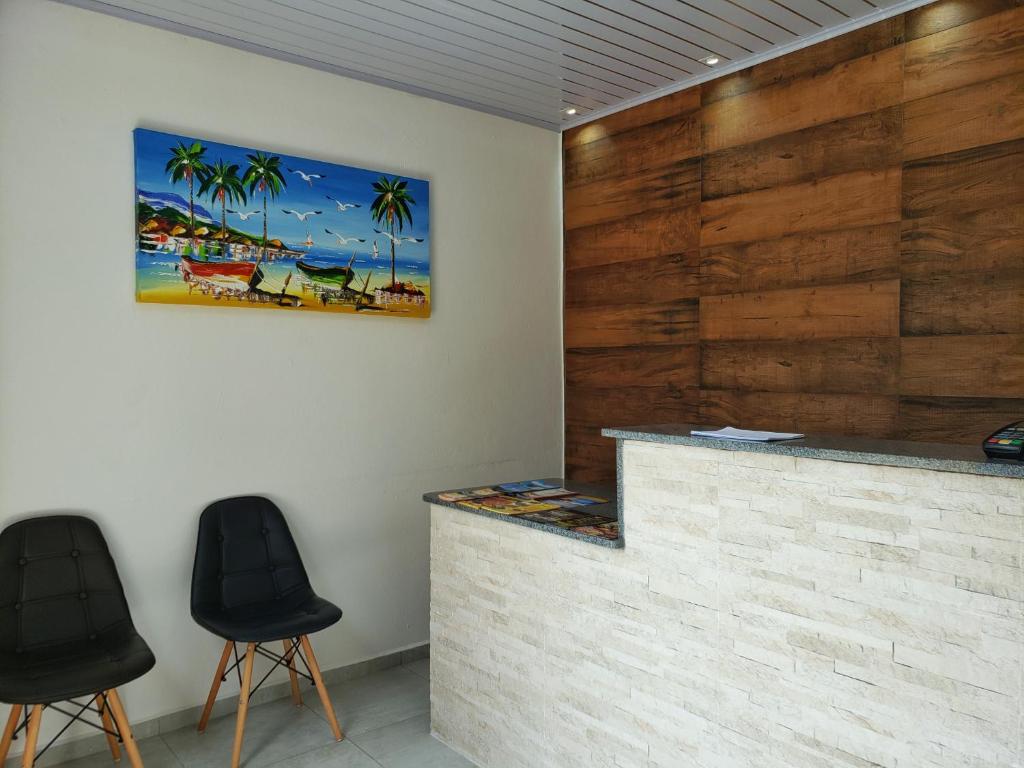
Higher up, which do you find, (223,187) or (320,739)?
(223,187)

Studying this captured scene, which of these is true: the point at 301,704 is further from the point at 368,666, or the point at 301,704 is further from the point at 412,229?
the point at 412,229

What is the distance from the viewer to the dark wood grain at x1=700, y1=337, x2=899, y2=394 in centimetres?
298

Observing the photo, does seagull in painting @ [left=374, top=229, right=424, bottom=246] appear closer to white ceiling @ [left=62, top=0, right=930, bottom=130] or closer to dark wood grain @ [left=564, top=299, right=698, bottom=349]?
white ceiling @ [left=62, top=0, right=930, bottom=130]

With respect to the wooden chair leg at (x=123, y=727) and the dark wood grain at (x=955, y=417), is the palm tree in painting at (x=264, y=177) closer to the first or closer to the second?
the wooden chair leg at (x=123, y=727)

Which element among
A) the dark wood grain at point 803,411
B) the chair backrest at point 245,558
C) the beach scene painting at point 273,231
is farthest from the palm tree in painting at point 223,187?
the dark wood grain at point 803,411

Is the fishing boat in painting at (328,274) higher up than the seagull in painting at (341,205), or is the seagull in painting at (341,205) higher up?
the seagull in painting at (341,205)

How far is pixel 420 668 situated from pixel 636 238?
2.38 m

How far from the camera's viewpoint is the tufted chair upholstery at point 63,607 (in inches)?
99.0

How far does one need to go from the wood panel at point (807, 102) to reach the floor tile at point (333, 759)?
2935mm

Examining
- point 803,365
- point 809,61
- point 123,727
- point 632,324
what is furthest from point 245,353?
point 809,61

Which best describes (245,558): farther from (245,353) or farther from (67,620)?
(245,353)

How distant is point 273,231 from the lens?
3.36m

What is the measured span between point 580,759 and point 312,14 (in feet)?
9.14

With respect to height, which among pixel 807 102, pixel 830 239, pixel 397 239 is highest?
pixel 807 102
